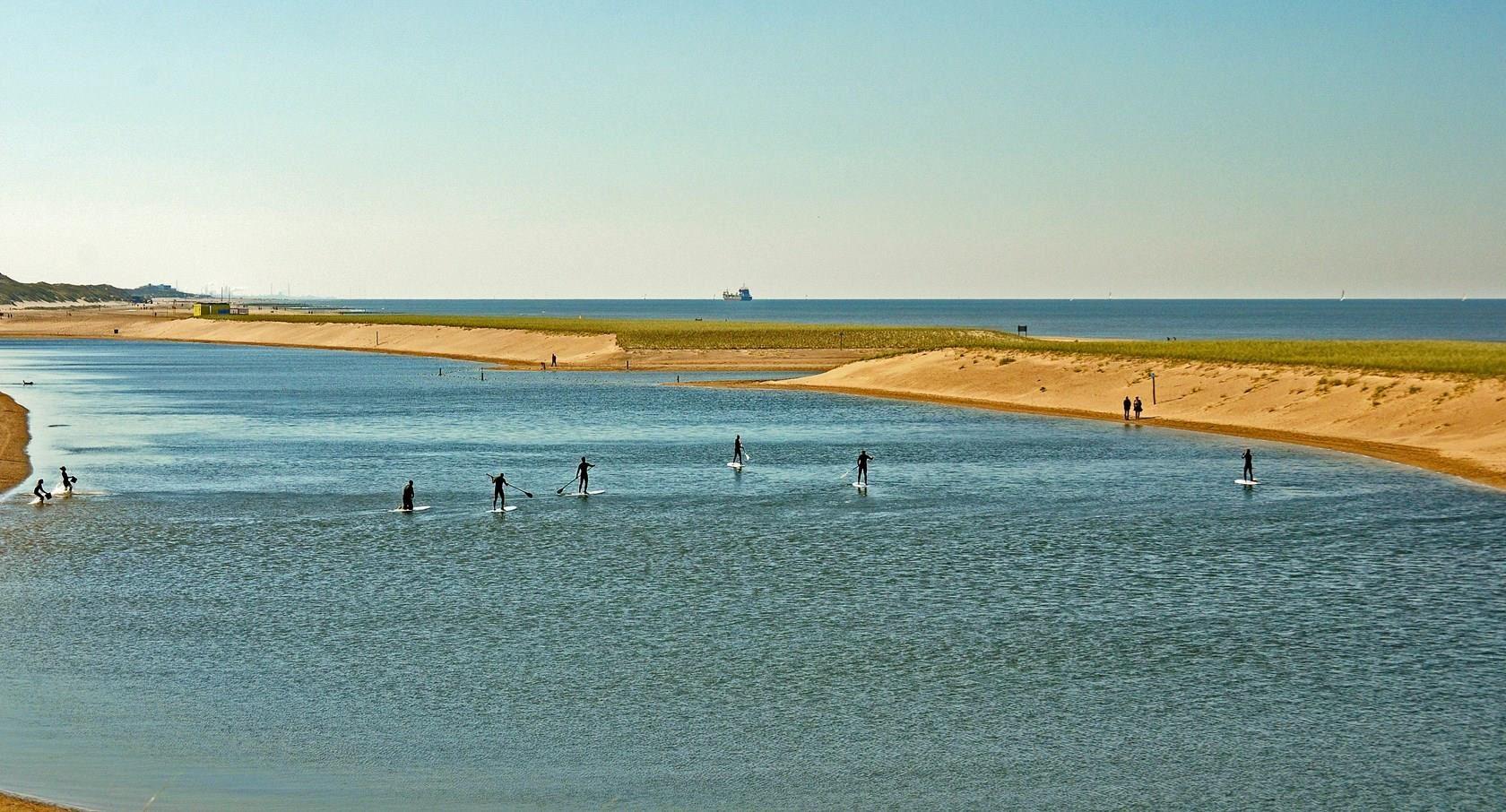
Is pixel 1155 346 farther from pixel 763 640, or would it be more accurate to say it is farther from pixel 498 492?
pixel 763 640

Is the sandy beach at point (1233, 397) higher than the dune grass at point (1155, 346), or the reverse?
the dune grass at point (1155, 346)

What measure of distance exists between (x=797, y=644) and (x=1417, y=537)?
79.0 ft

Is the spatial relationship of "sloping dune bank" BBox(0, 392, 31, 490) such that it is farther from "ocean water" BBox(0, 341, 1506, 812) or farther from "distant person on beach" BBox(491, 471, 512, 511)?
"distant person on beach" BBox(491, 471, 512, 511)

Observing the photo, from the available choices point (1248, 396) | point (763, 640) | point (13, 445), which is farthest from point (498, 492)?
point (1248, 396)

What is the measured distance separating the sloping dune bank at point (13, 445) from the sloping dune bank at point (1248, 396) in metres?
62.5

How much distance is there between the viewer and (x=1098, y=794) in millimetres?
22547

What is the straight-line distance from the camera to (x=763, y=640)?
32.4m

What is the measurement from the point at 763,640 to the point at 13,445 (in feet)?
200

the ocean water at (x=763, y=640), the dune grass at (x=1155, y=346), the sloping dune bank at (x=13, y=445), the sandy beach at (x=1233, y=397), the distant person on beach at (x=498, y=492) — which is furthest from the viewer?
the dune grass at (x=1155, y=346)

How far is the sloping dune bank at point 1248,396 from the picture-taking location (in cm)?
7206

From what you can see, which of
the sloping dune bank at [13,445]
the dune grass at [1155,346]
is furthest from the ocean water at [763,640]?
the dune grass at [1155,346]

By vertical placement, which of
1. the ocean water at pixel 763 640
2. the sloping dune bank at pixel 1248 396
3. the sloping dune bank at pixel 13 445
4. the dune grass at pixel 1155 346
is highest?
the dune grass at pixel 1155 346

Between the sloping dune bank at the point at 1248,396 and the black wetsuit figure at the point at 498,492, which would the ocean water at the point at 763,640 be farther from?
the sloping dune bank at the point at 1248,396

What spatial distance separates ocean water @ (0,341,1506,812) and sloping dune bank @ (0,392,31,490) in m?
3.62
